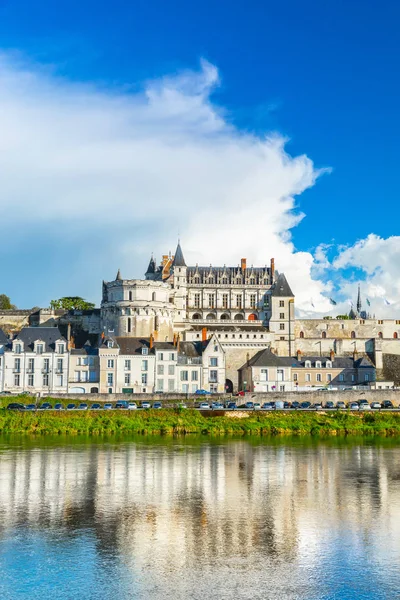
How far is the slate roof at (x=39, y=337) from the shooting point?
159 ft

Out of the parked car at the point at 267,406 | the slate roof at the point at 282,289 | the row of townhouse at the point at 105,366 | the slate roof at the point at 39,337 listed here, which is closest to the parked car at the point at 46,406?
the row of townhouse at the point at 105,366

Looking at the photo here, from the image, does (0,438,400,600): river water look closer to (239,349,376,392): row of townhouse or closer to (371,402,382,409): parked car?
(371,402,382,409): parked car

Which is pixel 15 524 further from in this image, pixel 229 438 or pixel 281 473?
pixel 229 438

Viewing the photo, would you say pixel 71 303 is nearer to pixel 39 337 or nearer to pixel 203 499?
pixel 39 337

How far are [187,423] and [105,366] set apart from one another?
13.4 metres

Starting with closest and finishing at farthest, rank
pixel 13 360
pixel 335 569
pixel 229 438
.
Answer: pixel 335 569, pixel 229 438, pixel 13 360

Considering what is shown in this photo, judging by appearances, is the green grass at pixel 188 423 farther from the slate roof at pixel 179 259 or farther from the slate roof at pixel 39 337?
the slate roof at pixel 179 259

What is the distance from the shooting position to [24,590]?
35.8 ft

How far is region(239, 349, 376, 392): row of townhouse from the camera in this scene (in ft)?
169

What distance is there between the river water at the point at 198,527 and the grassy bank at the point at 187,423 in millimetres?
10097

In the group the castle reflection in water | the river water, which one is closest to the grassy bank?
the castle reflection in water

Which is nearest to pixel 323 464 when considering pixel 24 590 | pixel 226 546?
pixel 226 546

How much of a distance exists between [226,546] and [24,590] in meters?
3.65

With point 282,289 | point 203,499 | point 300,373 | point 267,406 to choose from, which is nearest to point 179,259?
point 282,289
